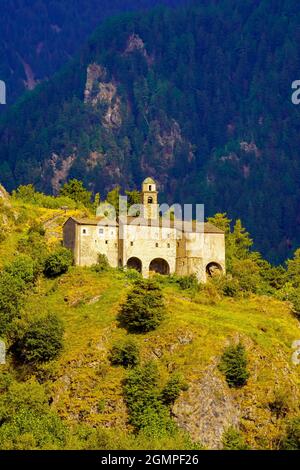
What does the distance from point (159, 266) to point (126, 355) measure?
18.7 m

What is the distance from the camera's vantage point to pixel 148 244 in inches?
4338

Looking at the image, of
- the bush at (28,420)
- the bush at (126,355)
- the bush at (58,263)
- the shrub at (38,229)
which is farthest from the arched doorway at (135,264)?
the bush at (28,420)

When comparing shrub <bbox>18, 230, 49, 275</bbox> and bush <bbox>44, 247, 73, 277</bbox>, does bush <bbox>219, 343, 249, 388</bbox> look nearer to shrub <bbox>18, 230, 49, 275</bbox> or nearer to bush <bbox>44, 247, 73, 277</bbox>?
bush <bbox>44, 247, 73, 277</bbox>

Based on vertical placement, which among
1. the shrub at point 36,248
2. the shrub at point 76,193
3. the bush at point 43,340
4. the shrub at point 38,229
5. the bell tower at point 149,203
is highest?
the shrub at point 76,193

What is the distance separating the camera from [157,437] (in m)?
88.1

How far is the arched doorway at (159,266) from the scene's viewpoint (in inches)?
4392

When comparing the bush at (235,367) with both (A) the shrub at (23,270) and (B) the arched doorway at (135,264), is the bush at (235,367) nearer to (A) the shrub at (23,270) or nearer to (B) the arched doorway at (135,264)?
(B) the arched doorway at (135,264)

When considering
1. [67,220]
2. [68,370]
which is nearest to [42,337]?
[68,370]

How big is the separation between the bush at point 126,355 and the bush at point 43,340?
15.4 ft

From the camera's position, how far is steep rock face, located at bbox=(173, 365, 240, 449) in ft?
297

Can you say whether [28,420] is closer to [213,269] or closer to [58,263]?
[58,263]

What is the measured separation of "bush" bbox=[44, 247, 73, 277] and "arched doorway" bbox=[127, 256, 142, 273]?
18.4ft
